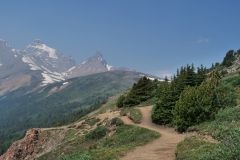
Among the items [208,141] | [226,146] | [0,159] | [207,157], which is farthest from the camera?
[0,159]

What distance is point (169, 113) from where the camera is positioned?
61.8m

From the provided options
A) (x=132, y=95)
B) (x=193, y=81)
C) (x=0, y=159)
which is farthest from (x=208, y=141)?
(x=0, y=159)

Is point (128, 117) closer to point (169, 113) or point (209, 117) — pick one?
point (169, 113)

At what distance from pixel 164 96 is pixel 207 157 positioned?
3972 cm

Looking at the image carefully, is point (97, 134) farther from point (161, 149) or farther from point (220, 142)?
point (220, 142)

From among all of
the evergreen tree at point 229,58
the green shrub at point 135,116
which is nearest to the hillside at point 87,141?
the green shrub at point 135,116

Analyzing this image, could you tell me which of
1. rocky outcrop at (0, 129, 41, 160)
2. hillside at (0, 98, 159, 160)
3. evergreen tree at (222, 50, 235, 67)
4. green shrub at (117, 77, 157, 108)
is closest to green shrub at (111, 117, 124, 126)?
hillside at (0, 98, 159, 160)

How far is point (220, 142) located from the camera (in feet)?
98.7

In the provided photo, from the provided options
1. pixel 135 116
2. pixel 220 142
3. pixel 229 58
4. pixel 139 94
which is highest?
pixel 229 58

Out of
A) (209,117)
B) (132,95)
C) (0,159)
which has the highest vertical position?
(132,95)

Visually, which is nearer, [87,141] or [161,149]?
[161,149]

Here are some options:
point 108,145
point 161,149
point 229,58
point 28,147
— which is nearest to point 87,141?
point 108,145

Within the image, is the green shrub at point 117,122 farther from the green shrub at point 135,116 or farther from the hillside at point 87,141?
the green shrub at point 135,116

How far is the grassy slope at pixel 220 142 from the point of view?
21578 millimetres
